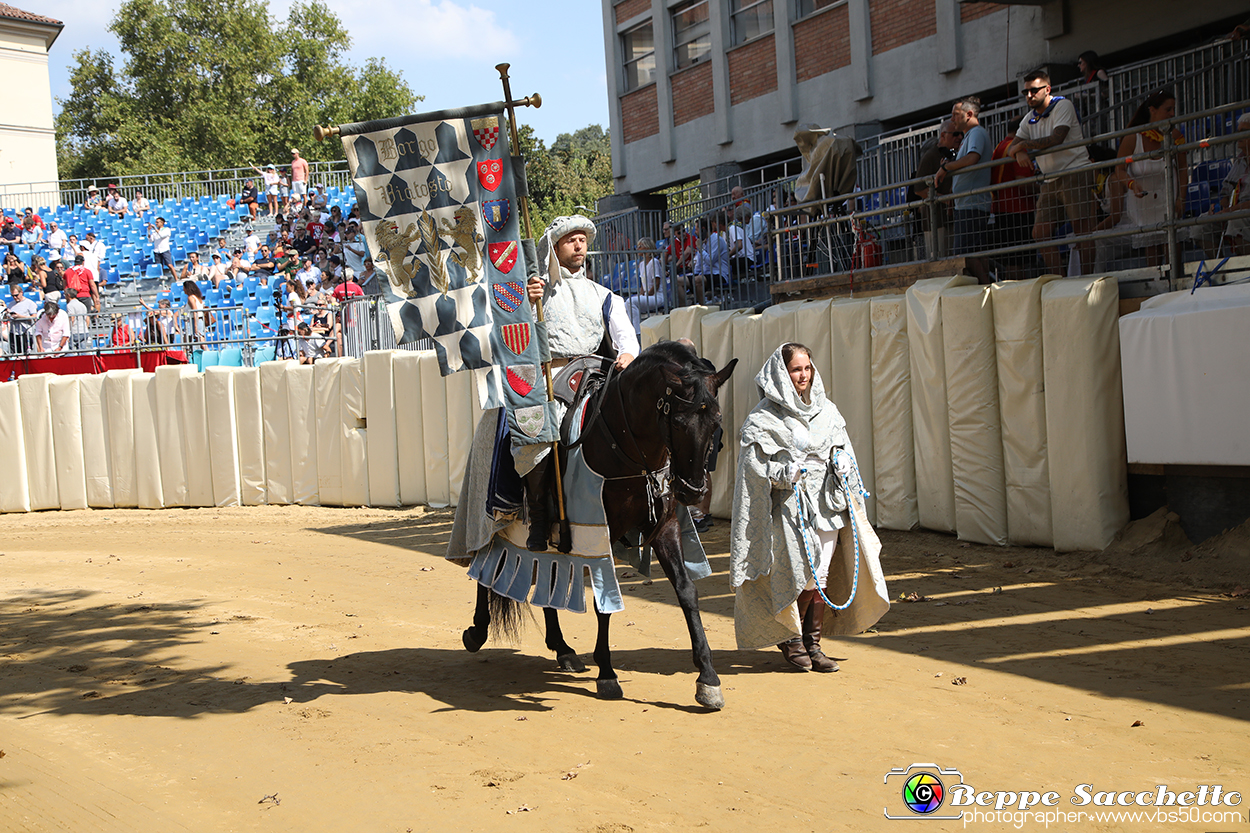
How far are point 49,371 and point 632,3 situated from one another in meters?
16.0

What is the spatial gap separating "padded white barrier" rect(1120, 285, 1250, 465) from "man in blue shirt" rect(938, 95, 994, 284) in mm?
2445

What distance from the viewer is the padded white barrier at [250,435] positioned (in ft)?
57.8

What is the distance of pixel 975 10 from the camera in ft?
57.3

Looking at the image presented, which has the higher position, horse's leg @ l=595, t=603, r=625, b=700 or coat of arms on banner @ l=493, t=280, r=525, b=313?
coat of arms on banner @ l=493, t=280, r=525, b=313

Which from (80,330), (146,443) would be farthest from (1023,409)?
(80,330)

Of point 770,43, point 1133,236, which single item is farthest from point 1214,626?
point 770,43

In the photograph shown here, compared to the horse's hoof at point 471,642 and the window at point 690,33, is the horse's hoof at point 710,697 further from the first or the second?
the window at point 690,33

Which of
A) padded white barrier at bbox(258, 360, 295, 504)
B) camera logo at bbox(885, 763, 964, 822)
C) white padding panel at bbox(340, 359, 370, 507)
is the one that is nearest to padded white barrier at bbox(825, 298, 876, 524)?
camera logo at bbox(885, 763, 964, 822)

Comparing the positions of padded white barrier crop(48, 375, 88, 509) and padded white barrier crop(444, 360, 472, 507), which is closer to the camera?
padded white barrier crop(444, 360, 472, 507)

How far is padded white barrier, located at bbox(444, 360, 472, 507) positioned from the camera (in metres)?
15.9

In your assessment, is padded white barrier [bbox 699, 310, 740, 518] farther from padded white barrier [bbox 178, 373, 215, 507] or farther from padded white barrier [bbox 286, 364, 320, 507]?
padded white barrier [bbox 178, 373, 215, 507]

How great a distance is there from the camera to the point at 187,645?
319 inches

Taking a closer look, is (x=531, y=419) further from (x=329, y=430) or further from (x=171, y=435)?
(x=171, y=435)

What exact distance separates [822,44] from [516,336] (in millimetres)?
16884
